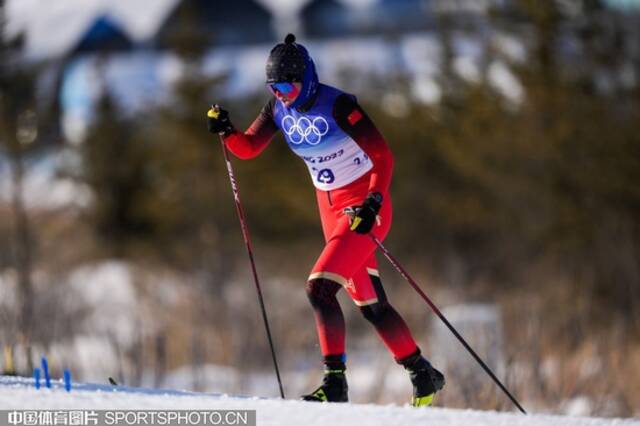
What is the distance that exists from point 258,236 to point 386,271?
641cm

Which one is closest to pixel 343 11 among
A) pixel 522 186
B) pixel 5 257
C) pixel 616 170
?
pixel 522 186

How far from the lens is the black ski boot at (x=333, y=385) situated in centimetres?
562

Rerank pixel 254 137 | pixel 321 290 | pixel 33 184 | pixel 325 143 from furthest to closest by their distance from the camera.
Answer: pixel 33 184 < pixel 254 137 < pixel 325 143 < pixel 321 290

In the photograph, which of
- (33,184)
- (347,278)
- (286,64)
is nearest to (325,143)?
(286,64)

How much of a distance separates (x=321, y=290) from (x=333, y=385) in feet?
1.63

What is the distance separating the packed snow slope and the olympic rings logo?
1556 millimetres

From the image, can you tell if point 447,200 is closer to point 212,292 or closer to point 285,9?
point 212,292

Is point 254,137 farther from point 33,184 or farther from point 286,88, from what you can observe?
point 33,184

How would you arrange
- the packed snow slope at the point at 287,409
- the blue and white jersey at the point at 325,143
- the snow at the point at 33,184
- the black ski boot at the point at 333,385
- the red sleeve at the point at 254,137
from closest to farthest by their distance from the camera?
the packed snow slope at the point at 287,409
the black ski boot at the point at 333,385
the blue and white jersey at the point at 325,143
the red sleeve at the point at 254,137
the snow at the point at 33,184

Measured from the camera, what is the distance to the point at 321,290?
564cm

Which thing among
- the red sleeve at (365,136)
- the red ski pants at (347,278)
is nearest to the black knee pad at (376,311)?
the red ski pants at (347,278)

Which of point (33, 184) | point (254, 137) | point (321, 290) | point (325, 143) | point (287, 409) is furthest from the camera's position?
point (33, 184)

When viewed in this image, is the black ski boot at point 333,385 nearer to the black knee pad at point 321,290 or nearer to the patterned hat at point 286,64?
the black knee pad at point 321,290

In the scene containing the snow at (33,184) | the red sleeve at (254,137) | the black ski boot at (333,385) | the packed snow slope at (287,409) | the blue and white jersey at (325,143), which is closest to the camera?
the packed snow slope at (287,409)
